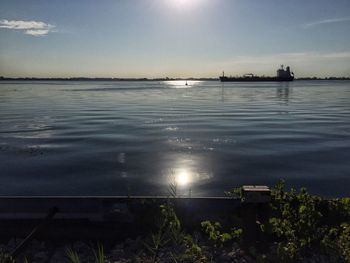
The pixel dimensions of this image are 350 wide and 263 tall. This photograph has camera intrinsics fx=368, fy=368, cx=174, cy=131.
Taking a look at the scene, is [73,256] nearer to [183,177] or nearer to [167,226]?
[167,226]

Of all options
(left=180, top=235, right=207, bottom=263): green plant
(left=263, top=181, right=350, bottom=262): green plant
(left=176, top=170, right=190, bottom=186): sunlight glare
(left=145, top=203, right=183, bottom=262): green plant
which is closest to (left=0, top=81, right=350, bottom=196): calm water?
(left=176, top=170, right=190, bottom=186): sunlight glare

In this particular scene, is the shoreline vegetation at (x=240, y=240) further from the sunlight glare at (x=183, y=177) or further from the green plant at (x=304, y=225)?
the sunlight glare at (x=183, y=177)

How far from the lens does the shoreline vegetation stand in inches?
224

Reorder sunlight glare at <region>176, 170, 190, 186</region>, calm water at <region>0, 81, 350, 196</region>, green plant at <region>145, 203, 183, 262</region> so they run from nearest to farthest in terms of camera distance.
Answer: green plant at <region>145, 203, 183, 262</region>, calm water at <region>0, 81, 350, 196</region>, sunlight glare at <region>176, 170, 190, 186</region>

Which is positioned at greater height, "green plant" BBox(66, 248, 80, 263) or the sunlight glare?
"green plant" BBox(66, 248, 80, 263)

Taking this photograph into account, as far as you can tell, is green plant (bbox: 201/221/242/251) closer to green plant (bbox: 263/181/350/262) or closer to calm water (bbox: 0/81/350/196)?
green plant (bbox: 263/181/350/262)

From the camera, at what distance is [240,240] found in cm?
628

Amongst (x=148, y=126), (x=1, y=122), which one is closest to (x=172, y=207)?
(x=148, y=126)

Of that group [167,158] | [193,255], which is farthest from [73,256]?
[167,158]

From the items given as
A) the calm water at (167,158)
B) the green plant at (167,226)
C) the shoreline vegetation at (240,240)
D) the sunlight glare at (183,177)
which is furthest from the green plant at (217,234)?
the sunlight glare at (183,177)

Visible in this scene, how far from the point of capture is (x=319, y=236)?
6.02m

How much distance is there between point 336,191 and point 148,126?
14.7m

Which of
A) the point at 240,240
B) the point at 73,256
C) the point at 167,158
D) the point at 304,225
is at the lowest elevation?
the point at 167,158

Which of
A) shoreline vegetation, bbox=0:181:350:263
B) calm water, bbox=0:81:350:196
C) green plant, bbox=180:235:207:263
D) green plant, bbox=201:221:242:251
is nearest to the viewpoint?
green plant, bbox=180:235:207:263
